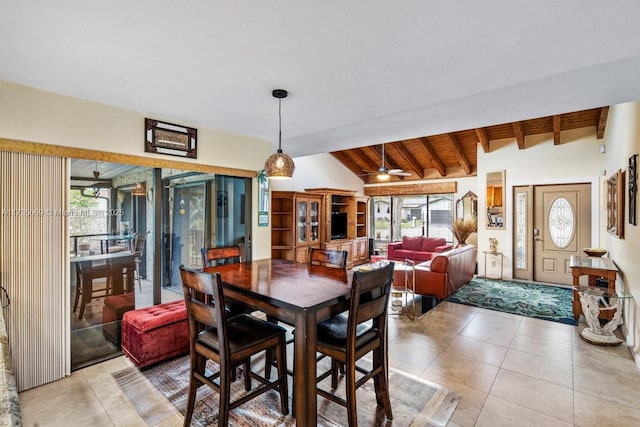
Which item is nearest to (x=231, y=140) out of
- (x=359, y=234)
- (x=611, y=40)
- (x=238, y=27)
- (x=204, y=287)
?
(x=238, y=27)

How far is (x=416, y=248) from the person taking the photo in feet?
27.0

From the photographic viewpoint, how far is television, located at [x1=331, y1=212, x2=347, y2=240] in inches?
323

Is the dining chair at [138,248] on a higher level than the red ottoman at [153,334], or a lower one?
higher

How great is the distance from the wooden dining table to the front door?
562 centimetres

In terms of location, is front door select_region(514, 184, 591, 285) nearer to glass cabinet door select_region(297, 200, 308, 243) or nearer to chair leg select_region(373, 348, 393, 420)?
glass cabinet door select_region(297, 200, 308, 243)

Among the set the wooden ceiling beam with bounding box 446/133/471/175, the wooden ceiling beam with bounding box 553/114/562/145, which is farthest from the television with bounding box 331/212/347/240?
the wooden ceiling beam with bounding box 553/114/562/145

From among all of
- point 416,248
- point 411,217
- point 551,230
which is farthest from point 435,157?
point 551,230

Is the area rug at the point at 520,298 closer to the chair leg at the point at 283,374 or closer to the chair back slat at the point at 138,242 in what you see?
the chair leg at the point at 283,374

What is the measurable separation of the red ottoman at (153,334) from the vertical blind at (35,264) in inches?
19.5

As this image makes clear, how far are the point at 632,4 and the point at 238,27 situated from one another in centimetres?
207

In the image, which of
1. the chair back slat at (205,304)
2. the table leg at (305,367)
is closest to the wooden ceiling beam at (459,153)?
the table leg at (305,367)

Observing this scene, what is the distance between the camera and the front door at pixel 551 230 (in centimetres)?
587

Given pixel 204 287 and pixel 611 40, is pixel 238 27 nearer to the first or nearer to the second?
pixel 204 287

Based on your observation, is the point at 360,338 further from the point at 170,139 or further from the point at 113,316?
the point at 170,139
